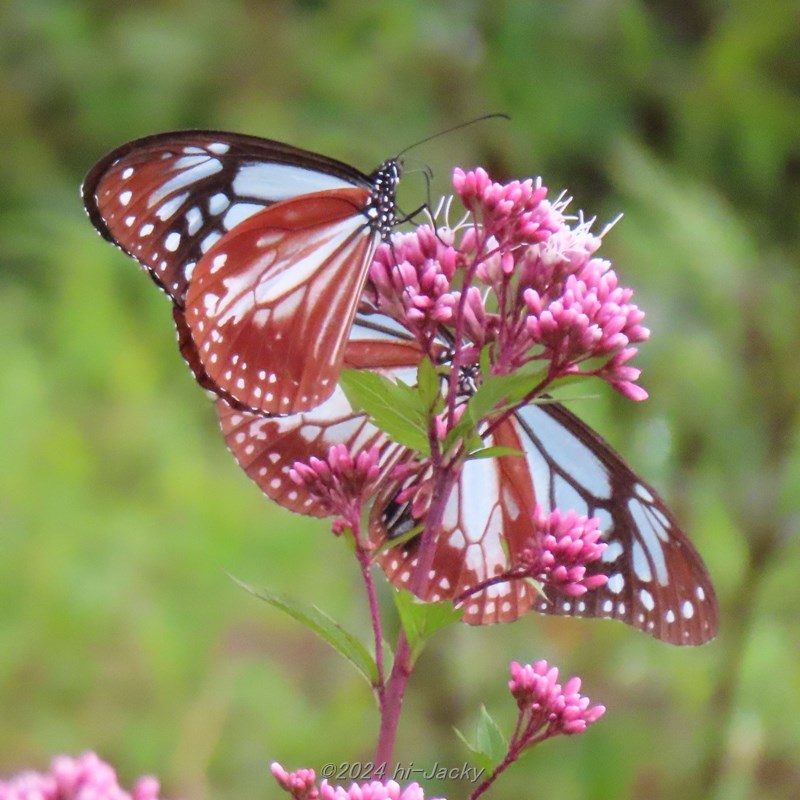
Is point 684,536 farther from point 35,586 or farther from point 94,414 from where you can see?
point 94,414

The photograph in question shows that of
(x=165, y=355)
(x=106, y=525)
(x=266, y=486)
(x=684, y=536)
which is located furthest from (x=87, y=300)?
(x=684, y=536)

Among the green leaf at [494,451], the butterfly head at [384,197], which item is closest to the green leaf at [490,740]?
the green leaf at [494,451]

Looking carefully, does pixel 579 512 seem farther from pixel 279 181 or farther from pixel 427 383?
pixel 279 181

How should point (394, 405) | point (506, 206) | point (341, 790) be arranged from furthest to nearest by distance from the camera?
point (506, 206) < point (394, 405) < point (341, 790)

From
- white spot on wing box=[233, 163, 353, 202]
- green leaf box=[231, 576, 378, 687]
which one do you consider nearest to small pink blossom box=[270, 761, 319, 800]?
green leaf box=[231, 576, 378, 687]

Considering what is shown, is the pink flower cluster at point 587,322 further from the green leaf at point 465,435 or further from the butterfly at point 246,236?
the butterfly at point 246,236

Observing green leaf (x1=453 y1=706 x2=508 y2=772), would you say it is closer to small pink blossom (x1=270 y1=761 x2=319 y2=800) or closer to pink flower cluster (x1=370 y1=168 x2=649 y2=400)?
small pink blossom (x1=270 y1=761 x2=319 y2=800)

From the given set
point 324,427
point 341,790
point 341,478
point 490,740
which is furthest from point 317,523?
point 341,790
